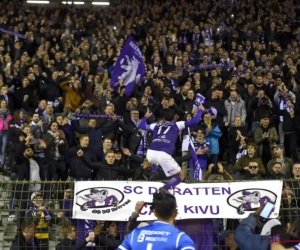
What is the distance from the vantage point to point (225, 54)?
22.6 metres

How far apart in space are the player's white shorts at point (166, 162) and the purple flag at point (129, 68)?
286 inches

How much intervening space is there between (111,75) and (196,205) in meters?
11.3

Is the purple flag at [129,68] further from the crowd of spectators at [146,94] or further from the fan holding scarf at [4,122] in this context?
the fan holding scarf at [4,122]

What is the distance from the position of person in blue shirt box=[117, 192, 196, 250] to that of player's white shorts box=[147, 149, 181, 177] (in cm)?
602

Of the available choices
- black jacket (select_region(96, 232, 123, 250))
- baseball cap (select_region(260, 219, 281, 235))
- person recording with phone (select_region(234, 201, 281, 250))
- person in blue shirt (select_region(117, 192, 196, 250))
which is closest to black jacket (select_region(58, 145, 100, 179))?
black jacket (select_region(96, 232, 123, 250))

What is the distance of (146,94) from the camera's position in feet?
61.5

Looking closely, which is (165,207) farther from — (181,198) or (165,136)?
(165,136)

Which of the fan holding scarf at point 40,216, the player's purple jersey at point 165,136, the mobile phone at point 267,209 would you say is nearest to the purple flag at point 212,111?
the player's purple jersey at point 165,136

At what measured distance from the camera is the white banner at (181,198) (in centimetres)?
970

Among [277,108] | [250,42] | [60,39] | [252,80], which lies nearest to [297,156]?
[277,108]

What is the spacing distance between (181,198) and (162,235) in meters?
3.65

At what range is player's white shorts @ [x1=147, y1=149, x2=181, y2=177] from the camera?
12.4 meters

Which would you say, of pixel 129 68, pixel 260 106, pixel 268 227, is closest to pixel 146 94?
pixel 129 68

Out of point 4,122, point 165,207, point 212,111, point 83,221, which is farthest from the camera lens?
point 212,111
